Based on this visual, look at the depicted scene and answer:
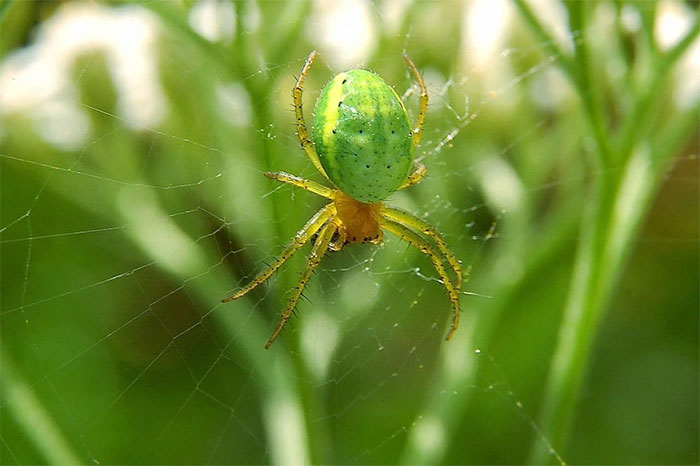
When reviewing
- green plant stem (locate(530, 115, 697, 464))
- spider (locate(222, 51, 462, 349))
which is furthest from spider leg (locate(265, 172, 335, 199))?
green plant stem (locate(530, 115, 697, 464))

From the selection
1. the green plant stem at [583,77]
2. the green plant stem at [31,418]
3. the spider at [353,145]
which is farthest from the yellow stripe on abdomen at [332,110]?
the green plant stem at [31,418]

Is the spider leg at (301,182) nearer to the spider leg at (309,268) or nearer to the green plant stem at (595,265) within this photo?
the spider leg at (309,268)

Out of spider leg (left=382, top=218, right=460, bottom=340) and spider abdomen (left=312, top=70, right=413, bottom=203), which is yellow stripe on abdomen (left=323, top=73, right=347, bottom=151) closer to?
spider abdomen (left=312, top=70, right=413, bottom=203)

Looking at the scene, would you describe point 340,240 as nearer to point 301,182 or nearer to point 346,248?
point 301,182

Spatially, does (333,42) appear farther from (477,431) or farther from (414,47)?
(477,431)

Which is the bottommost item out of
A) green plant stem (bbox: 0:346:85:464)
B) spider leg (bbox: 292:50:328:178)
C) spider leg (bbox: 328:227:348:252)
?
green plant stem (bbox: 0:346:85:464)

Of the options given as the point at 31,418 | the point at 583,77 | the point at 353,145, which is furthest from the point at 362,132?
the point at 31,418

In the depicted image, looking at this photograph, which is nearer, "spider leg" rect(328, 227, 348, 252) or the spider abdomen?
the spider abdomen

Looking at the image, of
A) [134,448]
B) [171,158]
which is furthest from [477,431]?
[171,158]
